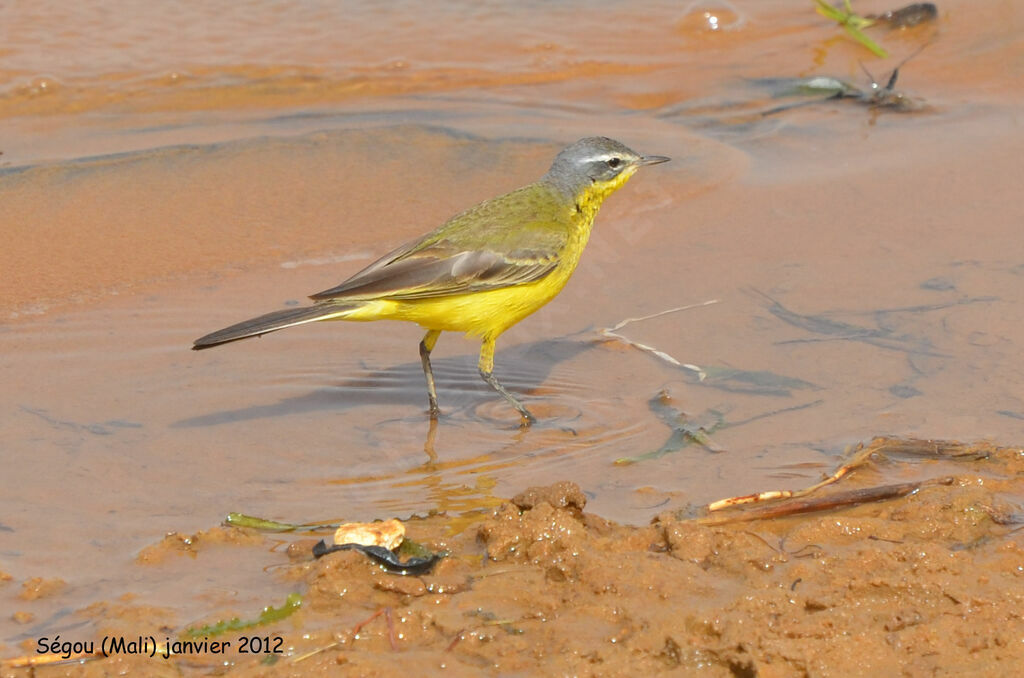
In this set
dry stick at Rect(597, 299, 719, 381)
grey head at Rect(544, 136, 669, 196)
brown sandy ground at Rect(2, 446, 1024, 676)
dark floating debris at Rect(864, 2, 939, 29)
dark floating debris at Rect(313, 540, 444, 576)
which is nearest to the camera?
brown sandy ground at Rect(2, 446, 1024, 676)

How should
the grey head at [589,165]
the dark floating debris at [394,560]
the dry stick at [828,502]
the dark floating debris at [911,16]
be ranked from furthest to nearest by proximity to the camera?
the dark floating debris at [911,16]
the grey head at [589,165]
the dry stick at [828,502]
the dark floating debris at [394,560]

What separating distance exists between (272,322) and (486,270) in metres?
1.40

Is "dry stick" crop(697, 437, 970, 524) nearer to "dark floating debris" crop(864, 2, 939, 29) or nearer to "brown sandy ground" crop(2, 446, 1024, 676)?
"brown sandy ground" crop(2, 446, 1024, 676)

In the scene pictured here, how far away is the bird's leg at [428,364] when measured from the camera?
710cm

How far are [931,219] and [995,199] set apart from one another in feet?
2.01

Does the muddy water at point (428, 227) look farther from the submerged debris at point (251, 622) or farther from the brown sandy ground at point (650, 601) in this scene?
the brown sandy ground at point (650, 601)

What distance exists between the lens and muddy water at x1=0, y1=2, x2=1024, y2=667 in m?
5.91

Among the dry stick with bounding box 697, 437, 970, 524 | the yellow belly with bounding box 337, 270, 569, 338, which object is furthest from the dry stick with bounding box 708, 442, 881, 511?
the yellow belly with bounding box 337, 270, 569, 338

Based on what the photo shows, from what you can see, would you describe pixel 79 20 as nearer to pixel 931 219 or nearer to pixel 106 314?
pixel 106 314

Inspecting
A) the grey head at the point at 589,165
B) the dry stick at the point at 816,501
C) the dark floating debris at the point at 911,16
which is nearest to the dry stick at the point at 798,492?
the dry stick at the point at 816,501

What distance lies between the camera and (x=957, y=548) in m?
4.87

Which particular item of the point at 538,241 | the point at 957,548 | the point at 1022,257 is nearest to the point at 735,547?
the point at 957,548

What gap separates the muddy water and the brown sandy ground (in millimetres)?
406

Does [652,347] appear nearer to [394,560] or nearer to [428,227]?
[428,227]
